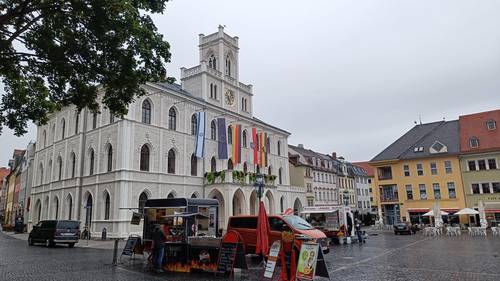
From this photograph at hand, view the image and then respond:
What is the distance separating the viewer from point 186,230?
18.1 metres

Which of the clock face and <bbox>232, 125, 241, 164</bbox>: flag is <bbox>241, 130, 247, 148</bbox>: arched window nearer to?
<bbox>232, 125, 241, 164</bbox>: flag

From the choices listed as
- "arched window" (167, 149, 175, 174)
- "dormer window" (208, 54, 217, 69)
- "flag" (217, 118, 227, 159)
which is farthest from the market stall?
"dormer window" (208, 54, 217, 69)

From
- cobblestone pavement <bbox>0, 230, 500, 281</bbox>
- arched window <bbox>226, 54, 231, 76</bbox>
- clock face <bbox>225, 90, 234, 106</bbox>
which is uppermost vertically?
arched window <bbox>226, 54, 231, 76</bbox>

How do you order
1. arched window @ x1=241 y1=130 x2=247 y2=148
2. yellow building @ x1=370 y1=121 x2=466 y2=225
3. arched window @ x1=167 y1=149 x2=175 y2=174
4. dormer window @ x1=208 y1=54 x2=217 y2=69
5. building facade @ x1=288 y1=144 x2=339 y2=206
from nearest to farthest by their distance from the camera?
arched window @ x1=167 y1=149 x2=175 y2=174
arched window @ x1=241 y1=130 x2=247 y2=148
yellow building @ x1=370 y1=121 x2=466 y2=225
dormer window @ x1=208 y1=54 x2=217 y2=69
building facade @ x1=288 y1=144 x2=339 y2=206

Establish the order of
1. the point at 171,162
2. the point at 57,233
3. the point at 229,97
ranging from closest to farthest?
1. the point at 57,233
2. the point at 171,162
3. the point at 229,97

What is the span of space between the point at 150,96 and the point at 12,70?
2156 centimetres

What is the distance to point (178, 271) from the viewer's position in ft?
43.7

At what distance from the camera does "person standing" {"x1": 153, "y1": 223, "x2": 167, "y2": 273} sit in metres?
13.2

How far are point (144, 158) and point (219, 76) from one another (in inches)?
608

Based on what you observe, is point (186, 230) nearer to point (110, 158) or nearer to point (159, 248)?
point (159, 248)

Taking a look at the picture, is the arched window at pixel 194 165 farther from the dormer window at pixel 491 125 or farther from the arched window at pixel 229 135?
the dormer window at pixel 491 125

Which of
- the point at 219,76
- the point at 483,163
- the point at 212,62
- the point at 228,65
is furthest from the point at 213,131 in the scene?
the point at 483,163

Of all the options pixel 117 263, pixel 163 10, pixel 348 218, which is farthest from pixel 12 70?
pixel 348 218

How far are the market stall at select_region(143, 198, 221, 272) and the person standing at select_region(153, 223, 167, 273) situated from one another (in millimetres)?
322
